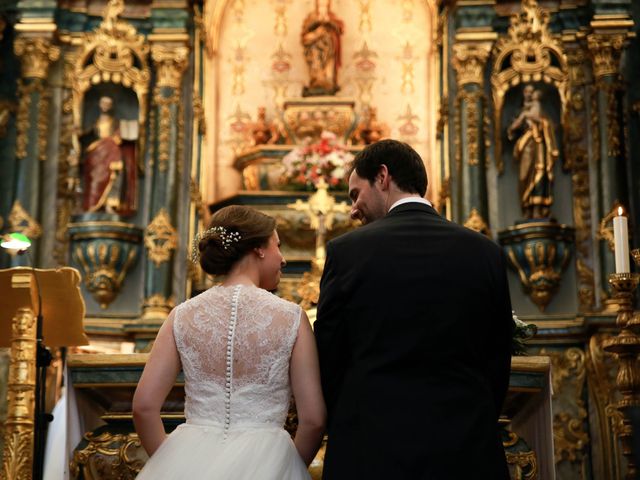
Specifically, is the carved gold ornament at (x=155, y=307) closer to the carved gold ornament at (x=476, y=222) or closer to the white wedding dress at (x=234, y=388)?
the carved gold ornament at (x=476, y=222)

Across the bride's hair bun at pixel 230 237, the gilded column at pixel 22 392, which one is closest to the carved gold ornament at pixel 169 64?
the gilded column at pixel 22 392

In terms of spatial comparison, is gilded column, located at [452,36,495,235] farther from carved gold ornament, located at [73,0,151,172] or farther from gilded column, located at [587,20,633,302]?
carved gold ornament, located at [73,0,151,172]

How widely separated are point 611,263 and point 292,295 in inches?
114

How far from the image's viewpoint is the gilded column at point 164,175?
382 inches

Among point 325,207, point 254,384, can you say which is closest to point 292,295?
point 325,207

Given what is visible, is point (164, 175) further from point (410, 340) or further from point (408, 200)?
point (410, 340)

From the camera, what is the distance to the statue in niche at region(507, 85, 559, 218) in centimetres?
979

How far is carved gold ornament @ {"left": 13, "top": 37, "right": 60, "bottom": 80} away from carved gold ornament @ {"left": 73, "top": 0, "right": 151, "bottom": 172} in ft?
1.05

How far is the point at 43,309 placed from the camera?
547 cm

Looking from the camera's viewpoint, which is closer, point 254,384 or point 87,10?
point 254,384

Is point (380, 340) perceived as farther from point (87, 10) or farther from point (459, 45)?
point (87, 10)

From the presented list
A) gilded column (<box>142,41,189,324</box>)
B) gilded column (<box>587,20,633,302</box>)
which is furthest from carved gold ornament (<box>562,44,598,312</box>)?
gilded column (<box>142,41,189,324</box>)

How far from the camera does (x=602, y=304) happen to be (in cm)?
941

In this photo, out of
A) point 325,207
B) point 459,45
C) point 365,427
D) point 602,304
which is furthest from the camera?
point 459,45
